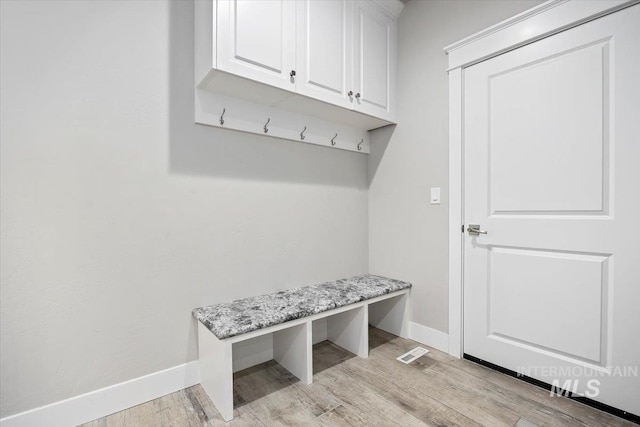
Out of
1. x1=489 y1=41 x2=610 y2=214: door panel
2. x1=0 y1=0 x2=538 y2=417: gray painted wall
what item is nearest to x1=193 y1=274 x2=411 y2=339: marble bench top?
x1=0 y1=0 x2=538 y2=417: gray painted wall

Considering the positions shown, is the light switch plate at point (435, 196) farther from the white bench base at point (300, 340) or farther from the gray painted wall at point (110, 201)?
the gray painted wall at point (110, 201)

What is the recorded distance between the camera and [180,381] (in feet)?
5.57

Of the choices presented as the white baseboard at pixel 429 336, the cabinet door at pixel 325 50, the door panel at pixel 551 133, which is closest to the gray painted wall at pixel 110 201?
the cabinet door at pixel 325 50

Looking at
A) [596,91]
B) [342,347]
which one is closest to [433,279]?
[342,347]

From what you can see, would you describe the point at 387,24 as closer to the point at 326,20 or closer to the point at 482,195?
the point at 326,20

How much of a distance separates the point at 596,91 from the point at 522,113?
32 cm

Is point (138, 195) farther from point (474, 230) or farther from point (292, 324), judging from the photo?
point (474, 230)

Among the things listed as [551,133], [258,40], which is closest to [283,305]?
[258,40]

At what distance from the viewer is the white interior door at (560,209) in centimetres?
144

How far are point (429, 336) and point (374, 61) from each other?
201cm

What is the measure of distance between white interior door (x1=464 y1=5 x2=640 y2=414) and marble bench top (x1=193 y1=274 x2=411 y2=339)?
0.68 m

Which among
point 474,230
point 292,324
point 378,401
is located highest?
point 474,230

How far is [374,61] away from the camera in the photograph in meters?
2.20

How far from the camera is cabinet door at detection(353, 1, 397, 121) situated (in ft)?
6.84
